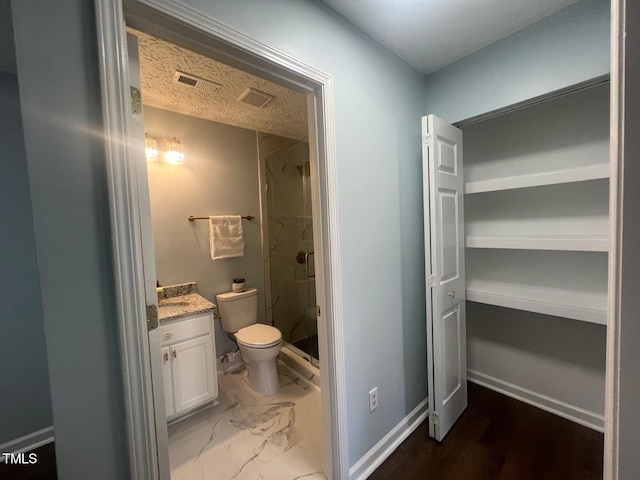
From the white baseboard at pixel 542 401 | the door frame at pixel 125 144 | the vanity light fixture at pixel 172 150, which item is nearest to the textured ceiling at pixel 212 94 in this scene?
the vanity light fixture at pixel 172 150

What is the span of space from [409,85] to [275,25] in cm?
102

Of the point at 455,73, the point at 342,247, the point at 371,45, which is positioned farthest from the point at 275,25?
the point at 455,73

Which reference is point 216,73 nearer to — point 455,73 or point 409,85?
point 409,85

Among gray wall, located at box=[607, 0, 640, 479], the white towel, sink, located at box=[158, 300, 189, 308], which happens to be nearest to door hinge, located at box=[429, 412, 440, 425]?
gray wall, located at box=[607, 0, 640, 479]

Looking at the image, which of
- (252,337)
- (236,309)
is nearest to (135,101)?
(252,337)

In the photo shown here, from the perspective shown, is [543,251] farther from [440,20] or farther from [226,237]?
[226,237]

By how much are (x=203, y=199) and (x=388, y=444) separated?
7.87ft

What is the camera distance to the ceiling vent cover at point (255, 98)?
179 cm

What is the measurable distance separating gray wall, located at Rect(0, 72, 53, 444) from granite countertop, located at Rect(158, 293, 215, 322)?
3.12ft

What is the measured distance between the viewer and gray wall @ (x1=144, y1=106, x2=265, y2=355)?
2191 millimetres

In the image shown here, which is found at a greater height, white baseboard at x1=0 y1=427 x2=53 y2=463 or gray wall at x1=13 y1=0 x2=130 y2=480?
gray wall at x1=13 y1=0 x2=130 y2=480

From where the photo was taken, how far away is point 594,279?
161cm

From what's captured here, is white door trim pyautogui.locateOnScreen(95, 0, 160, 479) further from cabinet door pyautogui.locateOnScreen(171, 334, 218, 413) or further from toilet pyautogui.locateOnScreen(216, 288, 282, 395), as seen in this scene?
toilet pyautogui.locateOnScreen(216, 288, 282, 395)

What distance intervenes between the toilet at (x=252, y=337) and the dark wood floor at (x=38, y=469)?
1.36 metres
